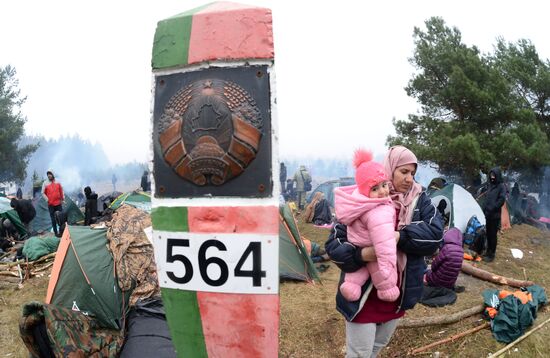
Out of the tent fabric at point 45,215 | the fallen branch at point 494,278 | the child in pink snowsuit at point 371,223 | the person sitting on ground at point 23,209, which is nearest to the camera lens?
the child in pink snowsuit at point 371,223

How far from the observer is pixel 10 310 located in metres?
5.39

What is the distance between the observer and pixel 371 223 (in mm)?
2031

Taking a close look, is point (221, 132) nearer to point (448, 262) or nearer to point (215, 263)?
point (215, 263)

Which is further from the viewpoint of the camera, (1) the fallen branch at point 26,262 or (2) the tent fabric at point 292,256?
(1) the fallen branch at point 26,262

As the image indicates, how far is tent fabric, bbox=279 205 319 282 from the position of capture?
20.3 feet

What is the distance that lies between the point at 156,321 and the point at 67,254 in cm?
156

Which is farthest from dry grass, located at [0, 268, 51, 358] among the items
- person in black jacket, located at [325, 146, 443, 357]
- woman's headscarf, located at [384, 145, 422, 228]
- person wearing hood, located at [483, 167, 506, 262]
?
person wearing hood, located at [483, 167, 506, 262]

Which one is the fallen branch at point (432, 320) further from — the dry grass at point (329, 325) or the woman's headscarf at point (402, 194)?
the woman's headscarf at point (402, 194)

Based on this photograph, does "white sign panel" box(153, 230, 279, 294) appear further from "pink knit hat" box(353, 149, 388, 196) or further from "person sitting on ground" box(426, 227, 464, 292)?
"person sitting on ground" box(426, 227, 464, 292)

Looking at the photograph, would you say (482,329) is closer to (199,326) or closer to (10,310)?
(199,326)

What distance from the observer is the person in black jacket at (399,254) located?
207 centimetres

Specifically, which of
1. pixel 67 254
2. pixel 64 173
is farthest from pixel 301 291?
pixel 64 173

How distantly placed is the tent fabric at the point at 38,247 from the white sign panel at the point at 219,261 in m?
7.11

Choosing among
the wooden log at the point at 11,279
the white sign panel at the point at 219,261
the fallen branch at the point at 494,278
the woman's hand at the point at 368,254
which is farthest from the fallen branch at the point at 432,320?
the wooden log at the point at 11,279
